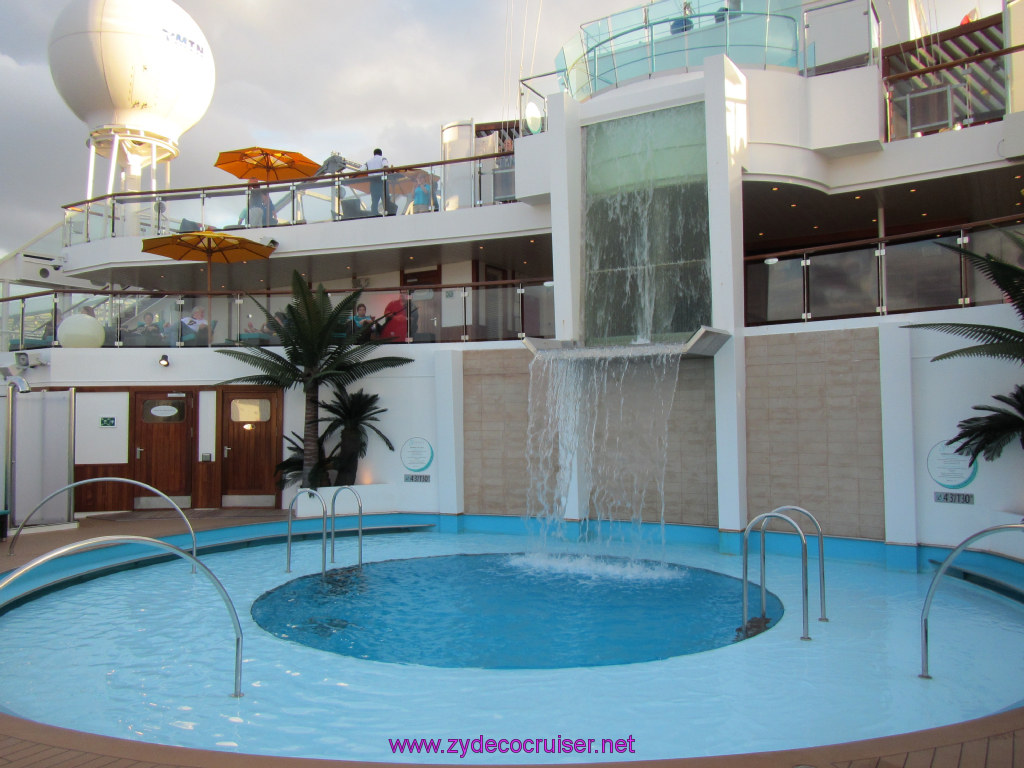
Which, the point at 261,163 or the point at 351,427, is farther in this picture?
the point at 261,163

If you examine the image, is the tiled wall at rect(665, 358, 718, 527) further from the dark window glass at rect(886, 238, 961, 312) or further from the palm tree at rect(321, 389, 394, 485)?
the palm tree at rect(321, 389, 394, 485)

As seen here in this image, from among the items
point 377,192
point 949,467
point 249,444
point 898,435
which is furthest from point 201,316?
point 949,467

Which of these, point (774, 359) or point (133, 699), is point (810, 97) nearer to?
point (774, 359)

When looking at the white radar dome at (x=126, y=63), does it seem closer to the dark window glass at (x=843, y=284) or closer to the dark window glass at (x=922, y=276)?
the dark window glass at (x=843, y=284)

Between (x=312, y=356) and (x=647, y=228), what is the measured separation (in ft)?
21.8

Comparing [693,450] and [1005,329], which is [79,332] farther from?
[1005,329]

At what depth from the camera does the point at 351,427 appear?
14.7 metres

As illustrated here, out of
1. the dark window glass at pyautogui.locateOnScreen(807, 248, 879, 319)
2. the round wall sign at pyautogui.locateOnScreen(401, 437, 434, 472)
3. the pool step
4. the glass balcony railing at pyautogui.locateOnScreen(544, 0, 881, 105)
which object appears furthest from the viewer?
the round wall sign at pyautogui.locateOnScreen(401, 437, 434, 472)

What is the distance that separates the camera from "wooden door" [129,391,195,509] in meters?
15.8

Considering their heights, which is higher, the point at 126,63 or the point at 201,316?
the point at 126,63

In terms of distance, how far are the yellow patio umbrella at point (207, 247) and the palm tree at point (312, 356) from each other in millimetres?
2310

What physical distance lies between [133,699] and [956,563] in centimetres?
965

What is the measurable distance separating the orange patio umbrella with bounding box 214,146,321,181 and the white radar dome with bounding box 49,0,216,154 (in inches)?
143

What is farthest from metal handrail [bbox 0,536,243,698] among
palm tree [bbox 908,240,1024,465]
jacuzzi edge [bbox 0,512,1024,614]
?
palm tree [bbox 908,240,1024,465]
